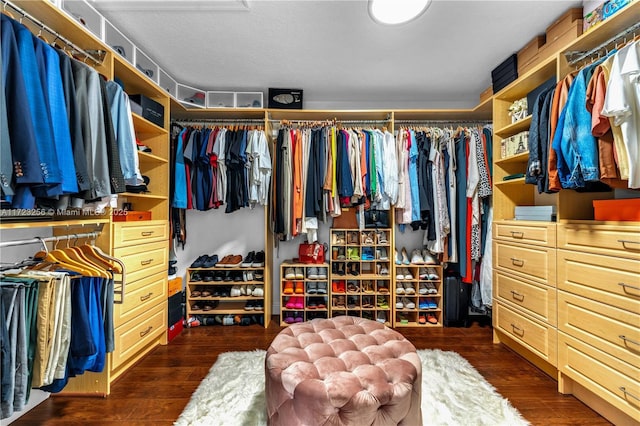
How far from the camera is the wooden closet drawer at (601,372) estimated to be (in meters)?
1.32

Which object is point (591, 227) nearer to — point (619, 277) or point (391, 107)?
point (619, 277)

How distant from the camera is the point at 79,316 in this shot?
128 cm

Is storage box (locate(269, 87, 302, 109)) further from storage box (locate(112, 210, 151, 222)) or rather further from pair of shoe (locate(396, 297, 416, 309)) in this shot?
pair of shoe (locate(396, 297, 416, 309))

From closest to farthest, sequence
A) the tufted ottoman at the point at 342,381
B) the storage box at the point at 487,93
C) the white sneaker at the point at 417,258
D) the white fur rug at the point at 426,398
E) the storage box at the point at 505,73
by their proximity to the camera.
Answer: the tufted ottoman at the point at 342,381 < the white fur rug at the point at 426,398 < the storage box at the point at 505,73 < the storage box at the point at 487,93 < the white sneaker at the point at 417,258

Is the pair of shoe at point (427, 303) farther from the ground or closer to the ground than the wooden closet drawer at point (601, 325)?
closer to the ground

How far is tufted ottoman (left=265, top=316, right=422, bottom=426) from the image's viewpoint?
1056mm

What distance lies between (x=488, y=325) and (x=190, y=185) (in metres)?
3.14

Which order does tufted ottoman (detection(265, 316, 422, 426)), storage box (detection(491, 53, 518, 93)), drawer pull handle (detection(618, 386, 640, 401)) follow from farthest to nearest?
storage box (detection(491, 53, 518, 93)) < drawer pull handle (detection(618, 386, 640, 401)) < tufted ottoman (detection(265, 316, 422, 426))

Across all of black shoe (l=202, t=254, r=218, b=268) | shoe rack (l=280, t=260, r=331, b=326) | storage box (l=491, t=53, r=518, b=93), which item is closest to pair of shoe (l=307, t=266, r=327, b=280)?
shoe rack (l=280, t=260, r=331, b=326)

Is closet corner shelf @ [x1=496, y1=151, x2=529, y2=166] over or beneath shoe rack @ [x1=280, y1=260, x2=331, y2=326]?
over

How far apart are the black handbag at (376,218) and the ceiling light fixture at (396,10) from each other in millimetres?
1552

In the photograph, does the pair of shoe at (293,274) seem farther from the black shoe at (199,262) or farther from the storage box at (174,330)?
the storage box at (174,330)

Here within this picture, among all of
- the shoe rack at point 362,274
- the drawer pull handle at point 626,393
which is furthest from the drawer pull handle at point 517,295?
the shoe rack at point 362,274

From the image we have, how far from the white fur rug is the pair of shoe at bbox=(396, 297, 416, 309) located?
2.25 feet
